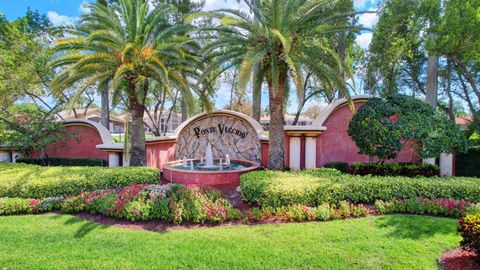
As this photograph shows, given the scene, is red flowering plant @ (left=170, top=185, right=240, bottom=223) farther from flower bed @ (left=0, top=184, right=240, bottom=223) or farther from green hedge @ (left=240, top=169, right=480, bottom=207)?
green hedge @ (left=240, top=169, right=480, bottom=207)

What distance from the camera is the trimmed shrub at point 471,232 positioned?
4383mm

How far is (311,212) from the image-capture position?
6676 millimetres

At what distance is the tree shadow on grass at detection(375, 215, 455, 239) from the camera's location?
223 inches

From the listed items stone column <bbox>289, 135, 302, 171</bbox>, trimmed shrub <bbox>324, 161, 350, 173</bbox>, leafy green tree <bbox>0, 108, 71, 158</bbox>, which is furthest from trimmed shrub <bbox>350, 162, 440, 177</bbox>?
leafy green tree <bbox>0, 108, 71, 158</bbox>

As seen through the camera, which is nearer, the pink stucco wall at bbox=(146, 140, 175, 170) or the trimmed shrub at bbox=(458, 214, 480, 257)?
the trimmed shrub at bbox=(458, 214, 480, 257)

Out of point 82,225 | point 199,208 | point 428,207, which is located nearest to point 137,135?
point 82,225

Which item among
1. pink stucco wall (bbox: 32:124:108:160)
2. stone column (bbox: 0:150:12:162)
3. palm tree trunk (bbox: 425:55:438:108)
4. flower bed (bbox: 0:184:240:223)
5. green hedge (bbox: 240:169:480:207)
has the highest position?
palm tree trunk (bbox: 425:55:438:108)

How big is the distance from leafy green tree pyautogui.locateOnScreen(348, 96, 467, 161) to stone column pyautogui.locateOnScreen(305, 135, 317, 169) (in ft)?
6.34

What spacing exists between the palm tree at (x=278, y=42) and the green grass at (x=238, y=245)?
15.2ft

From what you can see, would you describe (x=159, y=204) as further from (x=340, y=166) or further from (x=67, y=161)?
(x=67, y=161)

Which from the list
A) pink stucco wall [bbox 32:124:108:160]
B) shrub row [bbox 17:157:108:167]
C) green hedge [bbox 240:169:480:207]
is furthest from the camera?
pink stucco wall [bbox 32:124:108:160]

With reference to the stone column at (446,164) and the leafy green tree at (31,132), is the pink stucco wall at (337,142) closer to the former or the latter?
the stone column at (446,164)

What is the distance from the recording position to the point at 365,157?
41.4ft

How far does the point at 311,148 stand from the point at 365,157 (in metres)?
2.87
